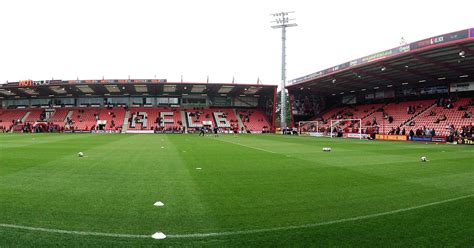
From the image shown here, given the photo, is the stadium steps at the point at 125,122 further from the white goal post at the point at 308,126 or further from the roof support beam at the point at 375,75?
the roof support beam at the point at 375,75

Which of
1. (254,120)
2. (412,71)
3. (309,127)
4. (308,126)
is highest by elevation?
(412,71)

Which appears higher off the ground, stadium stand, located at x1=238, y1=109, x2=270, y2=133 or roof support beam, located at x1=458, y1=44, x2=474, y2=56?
roof support beam, located at x1=458, y1=44, x2=474, y2=56

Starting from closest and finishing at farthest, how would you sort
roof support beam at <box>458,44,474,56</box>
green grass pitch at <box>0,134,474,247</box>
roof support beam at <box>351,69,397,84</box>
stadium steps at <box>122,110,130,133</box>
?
green grass pitch at <box>0,134,474,247</box> → roof support beam at <box>458,44,474,56</box> → roof support beam at <box>351,69,397,84</box> → stadium steps at <box>122,110,130,133</box>

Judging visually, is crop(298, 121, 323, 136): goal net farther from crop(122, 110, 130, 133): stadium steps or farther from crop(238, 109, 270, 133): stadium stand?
crop(122, 110, 130, 133): stadium steps

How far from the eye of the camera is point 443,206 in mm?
5973

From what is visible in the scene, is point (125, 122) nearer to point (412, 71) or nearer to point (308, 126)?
point (308, 126)

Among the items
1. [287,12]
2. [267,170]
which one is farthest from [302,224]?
[287,12]

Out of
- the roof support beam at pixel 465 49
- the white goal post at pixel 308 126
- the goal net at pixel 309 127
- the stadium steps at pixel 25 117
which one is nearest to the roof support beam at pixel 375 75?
the roof support beam at pixel 465 49

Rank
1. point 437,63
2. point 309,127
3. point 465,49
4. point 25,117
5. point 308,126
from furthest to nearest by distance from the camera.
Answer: point 25,117
point 308,126
point 309,127
point 437,63
point 465,49

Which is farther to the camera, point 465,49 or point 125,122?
point 125,122

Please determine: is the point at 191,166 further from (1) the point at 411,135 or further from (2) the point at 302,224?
(1) the point at 411,135

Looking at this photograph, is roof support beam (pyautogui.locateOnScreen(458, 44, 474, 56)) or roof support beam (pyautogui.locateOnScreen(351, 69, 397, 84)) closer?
roof support beam (pyautogui.locateOnScreen(458, 44, 474, 56))

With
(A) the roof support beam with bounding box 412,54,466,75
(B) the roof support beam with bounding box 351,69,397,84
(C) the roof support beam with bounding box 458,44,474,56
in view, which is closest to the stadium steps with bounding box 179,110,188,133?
(B) the roof support beam with bounding box 351,69,397,84

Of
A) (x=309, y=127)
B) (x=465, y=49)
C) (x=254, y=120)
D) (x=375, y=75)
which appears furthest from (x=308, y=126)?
(x=465, y=49)
